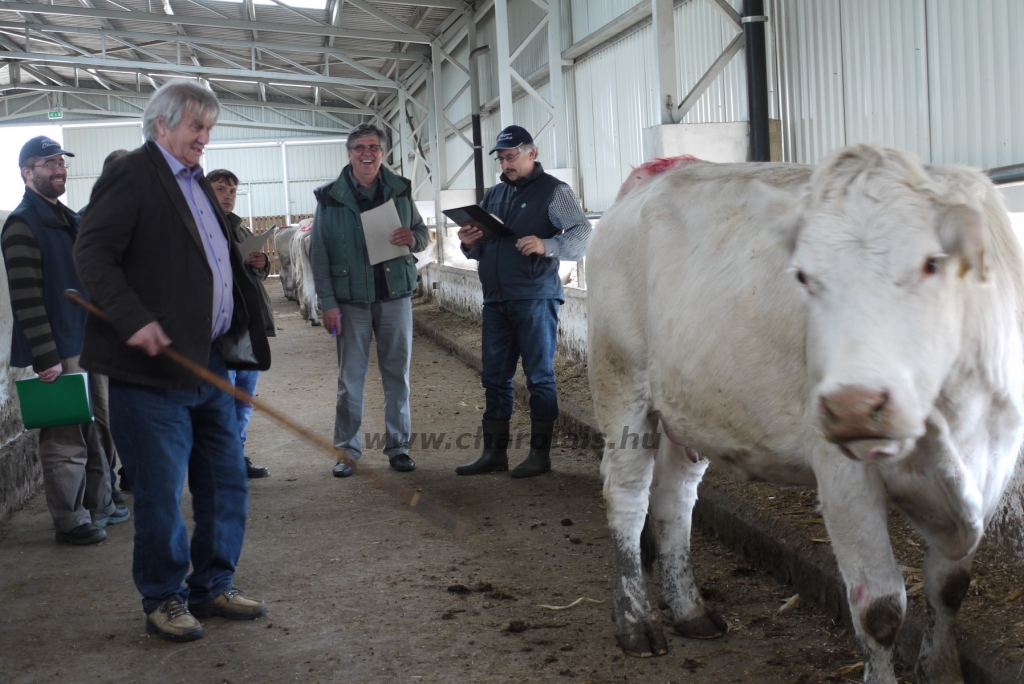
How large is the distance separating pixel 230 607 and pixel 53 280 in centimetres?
213

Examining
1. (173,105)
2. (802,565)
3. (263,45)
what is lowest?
(802,565)

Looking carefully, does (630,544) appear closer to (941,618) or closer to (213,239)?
(941,618)

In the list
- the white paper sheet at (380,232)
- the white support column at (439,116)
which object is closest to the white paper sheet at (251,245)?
the white paper sheet at (380,232)

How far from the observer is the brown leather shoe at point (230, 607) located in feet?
13.1

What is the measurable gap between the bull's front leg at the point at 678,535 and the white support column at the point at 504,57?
7.85 m

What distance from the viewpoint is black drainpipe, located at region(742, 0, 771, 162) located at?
21.6ft

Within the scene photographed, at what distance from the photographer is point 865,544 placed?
2650 millimetres

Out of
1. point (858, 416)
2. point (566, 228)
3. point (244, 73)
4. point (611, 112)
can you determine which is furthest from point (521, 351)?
point (244, 73)

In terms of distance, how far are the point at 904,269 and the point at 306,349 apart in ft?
37.4

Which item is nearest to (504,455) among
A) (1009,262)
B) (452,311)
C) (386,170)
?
(386,170)

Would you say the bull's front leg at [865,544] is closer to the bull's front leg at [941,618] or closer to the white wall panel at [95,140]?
the bull's front leg at [941,618]

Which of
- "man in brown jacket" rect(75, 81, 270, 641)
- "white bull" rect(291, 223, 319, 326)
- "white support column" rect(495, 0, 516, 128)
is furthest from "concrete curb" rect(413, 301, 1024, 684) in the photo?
"white bull" rect(291, 223, 319, 326)

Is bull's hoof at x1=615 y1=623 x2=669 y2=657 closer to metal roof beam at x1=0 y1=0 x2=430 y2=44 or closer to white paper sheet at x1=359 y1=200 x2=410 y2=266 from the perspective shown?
white paper sheet at x1=359 y1=200 x2=410 y2=266

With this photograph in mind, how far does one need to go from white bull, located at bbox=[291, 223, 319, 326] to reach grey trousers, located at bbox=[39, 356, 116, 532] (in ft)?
34.0
